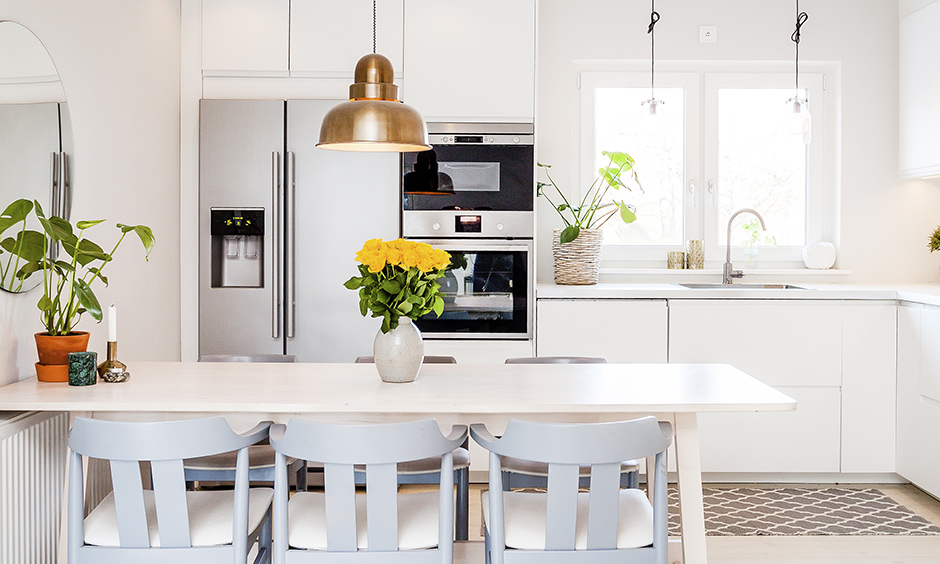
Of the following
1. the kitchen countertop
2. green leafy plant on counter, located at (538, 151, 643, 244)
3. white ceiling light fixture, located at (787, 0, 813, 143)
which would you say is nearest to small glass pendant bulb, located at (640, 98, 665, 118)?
green leafy plant on counter, located at (538, 151, 643, 244)

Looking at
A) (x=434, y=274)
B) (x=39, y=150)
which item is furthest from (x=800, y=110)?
(x=39, y=150)

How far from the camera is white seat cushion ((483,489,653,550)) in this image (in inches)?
80.2

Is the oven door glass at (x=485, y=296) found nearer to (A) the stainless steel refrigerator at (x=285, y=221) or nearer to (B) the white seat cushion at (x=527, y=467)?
(A) the stainless steel refrigerator at (x=285, y=221)

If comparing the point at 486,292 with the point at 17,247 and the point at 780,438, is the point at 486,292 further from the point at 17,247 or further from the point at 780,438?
the point at 17,247

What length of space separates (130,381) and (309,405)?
2.32ft

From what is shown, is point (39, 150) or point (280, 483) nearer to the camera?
point (280, 483)

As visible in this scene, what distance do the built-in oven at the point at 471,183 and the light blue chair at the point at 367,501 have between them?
1950mm

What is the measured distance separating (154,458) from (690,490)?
1.42m

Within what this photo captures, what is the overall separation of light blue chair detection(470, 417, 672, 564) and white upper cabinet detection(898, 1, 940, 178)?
2.94 m

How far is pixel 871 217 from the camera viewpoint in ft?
15.0

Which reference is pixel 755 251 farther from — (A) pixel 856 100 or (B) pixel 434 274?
(B) pixel 434 274

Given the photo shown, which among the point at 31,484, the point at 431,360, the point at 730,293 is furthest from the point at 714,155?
the point at 31,484

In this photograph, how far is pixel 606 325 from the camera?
3932mm

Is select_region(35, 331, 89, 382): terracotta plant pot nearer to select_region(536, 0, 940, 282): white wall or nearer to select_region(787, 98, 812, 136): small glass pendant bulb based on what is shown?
select_region(536, 0, 940, 282): white wall
